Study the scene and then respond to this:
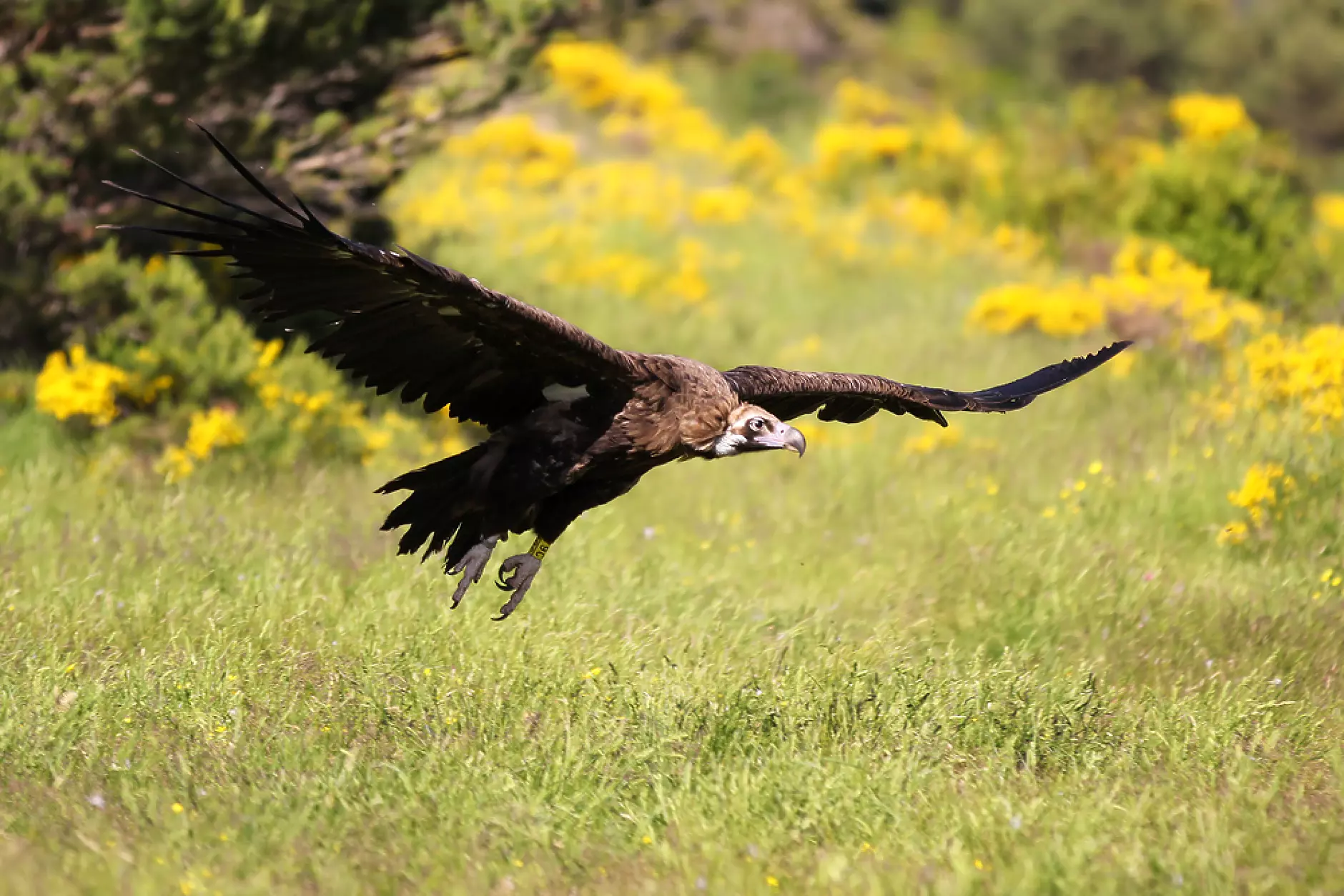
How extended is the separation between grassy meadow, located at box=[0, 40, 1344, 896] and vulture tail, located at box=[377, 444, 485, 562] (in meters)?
0.45

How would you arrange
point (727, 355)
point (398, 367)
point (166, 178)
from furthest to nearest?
point (727, 355) < point (166, 178) < point (398, 367)

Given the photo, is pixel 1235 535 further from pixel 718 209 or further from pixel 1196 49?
pixel 1196 49

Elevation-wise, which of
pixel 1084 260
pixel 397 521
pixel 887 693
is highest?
pixel 1084 260

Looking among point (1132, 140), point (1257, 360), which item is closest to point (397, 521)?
point (1257, 360)

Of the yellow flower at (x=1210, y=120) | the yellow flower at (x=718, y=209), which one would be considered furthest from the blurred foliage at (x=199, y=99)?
the yellow flower at (x=1210, y=120)

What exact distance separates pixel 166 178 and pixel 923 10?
21659 mm

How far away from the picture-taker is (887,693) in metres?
5.66

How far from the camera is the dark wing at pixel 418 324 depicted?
4.82m

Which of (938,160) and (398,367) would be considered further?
(938,160)

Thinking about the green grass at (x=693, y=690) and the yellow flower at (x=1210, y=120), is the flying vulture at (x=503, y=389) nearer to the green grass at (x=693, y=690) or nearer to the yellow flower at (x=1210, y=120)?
the green grass at (x=693, y=690)

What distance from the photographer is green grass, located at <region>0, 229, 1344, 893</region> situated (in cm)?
430

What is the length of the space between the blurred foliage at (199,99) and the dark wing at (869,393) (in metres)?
3.50

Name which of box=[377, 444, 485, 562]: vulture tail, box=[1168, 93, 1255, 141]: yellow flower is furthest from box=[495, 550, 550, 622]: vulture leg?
box=[1168, 93, 1255, 141]: yellow flower

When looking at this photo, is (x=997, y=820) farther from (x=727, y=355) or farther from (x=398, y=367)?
(x=727, y=355)
